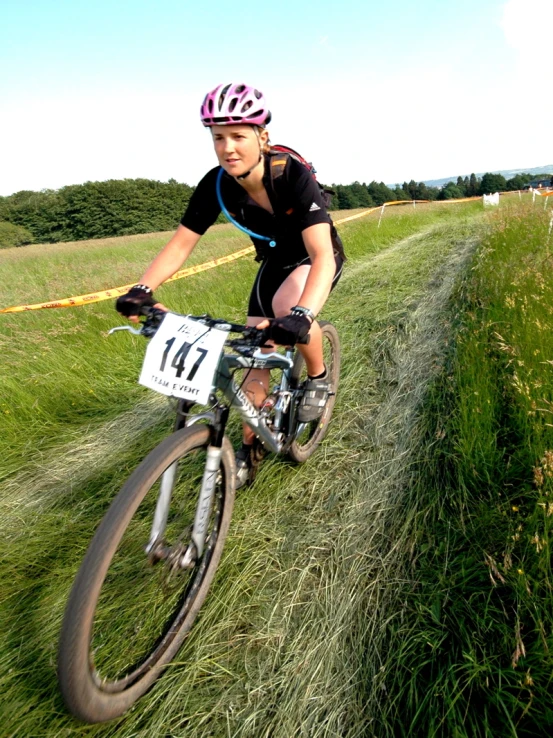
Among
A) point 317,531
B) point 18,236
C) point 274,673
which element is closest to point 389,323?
point 317,531

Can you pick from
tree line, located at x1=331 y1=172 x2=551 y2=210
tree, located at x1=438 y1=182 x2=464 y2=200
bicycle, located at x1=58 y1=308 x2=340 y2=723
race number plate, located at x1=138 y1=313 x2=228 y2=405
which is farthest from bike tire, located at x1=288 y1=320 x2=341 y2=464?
tree, located at x1=438 y1=182 x2=464 y2=200

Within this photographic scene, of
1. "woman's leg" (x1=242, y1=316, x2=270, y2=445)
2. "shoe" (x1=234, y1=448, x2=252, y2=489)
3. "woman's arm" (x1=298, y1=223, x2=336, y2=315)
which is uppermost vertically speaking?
→ "woman's arm" (x1=298, y1=223, x2=336, y2=315)

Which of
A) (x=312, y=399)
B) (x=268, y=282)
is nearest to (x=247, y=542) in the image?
(x=312, y=399)

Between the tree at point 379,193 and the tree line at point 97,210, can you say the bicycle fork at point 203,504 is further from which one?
the tree at point 379,193

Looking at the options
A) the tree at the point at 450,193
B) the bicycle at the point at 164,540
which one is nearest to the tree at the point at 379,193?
the tree at the point at 450,193

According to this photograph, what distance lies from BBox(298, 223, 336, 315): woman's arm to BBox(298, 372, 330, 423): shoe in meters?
0.75

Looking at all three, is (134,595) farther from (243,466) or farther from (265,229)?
(265,229)

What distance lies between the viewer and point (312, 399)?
9.09 ft

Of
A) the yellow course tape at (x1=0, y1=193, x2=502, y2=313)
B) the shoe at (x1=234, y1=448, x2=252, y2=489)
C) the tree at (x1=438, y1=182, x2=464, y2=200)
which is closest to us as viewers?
the shoe at (x1=234, y1=448, x2=252, y2=489)

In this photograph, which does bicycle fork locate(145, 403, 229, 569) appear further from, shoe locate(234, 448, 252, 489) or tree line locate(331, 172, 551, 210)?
tree line locate(331, 172, 551, 210)

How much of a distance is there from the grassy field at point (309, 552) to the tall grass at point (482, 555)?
0.03 feet

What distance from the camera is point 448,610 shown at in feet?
5.50

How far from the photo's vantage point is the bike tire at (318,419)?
109 inches

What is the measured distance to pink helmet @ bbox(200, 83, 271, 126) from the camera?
6.70 feet
